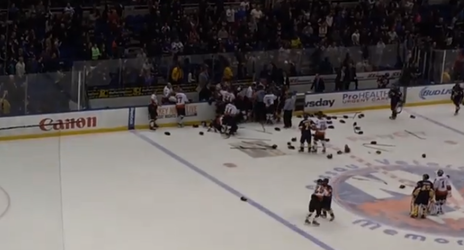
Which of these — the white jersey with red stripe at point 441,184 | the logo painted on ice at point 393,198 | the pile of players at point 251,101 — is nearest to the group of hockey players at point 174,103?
the pile of players at point 251,101

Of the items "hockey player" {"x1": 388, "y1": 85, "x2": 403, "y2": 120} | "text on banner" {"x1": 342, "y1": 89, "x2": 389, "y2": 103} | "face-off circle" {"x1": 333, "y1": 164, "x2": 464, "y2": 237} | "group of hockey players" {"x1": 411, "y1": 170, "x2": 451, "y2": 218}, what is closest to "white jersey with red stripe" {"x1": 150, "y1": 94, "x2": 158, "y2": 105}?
"face-off circle" {"x1": 333, "y1": 164, "x2": 464, "y2": 237}

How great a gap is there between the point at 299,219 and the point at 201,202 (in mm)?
1776

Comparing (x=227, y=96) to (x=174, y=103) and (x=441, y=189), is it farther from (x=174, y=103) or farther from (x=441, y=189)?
(x=441, y=189)

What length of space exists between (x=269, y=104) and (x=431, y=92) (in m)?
5.38

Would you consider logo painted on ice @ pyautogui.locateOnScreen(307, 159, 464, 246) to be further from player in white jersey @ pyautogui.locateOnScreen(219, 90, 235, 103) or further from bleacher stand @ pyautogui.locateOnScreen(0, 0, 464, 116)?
bleacher stand @ pyautogui.locateOnScreen(0, 0, 464, 116)

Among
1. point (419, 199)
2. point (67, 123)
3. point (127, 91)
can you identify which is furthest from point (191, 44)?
point (419, 199)

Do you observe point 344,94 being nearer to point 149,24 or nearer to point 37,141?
point 149,24

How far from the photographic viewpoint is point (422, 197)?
1511cm

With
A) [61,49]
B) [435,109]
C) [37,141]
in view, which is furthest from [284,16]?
[37,141]

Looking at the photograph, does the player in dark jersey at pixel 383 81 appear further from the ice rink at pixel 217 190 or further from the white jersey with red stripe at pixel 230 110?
the white jersey with red stripe at pixel 230 110

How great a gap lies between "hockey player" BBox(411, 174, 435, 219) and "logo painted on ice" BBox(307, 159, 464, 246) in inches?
6.0

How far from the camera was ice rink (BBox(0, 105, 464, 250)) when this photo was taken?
14.0 metres

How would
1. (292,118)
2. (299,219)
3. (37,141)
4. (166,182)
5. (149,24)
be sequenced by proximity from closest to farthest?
1. (299,219)
2. (166,182)
3. (37,141)
4. (292,118)
5. (149,24)

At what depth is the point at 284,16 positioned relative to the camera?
83.3ft
